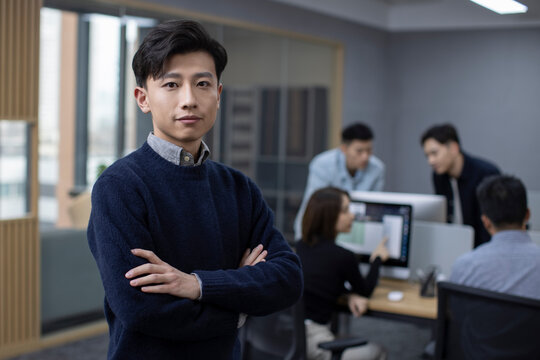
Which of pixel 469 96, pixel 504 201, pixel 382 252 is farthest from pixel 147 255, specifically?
pixel 469 96

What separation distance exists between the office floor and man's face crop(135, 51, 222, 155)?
3.37 m

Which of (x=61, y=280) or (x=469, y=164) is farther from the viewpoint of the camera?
(x=61, y=280)

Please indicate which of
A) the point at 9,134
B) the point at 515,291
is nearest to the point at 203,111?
the point at 515,291

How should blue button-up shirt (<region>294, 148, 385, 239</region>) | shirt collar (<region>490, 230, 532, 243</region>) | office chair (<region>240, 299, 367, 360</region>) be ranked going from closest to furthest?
shirt collar (<region>490, 230, 532, 243</region>), office chair (<region>240, 299, 367, 360</region>), blue button-up shirt (<region>294, 148, 385, 239</region>)

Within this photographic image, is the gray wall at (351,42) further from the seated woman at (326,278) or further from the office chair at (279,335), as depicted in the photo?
the office chair at (279,335)

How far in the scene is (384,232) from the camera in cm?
388

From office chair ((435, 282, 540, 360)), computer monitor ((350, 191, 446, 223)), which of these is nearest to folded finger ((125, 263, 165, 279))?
office chair ((435, 282, 540, 360))

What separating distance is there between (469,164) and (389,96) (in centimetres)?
442

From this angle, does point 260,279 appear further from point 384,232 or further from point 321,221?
point 384,232

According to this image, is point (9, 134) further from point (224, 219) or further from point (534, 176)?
point (534, 176)

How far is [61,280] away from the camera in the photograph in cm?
500

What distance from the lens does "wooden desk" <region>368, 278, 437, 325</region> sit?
3.30m

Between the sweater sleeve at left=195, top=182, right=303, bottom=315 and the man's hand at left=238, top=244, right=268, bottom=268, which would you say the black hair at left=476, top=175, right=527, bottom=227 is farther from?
the man's hand at left=238, top=244, right=268, bottom=268

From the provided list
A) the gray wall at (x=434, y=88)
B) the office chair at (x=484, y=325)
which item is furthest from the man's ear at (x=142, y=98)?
the gray wall at (x=434, y=88)
